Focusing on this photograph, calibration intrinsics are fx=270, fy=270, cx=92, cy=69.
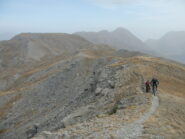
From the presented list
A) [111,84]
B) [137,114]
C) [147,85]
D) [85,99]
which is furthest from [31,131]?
[137,114]

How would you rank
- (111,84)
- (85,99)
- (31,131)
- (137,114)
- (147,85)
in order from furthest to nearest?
(31,131)
(85,99)
(111,84)
(147,85)
(137,114)

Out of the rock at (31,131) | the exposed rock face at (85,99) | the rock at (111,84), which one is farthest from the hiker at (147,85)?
the rock at (31,131)

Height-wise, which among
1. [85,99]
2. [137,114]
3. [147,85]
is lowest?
[85,99]

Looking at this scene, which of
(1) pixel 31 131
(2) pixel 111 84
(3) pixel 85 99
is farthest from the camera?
(1) pixel 31 131

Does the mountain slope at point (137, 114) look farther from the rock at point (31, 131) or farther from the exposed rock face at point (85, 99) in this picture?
the rock at point (31, 131)

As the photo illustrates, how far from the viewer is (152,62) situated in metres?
57.9

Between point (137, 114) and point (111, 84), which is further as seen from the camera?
point (111, 84)

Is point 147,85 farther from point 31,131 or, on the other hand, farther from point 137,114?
point 31,131

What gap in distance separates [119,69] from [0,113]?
39677 millimetres

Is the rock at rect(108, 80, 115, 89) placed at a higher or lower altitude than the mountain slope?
higher

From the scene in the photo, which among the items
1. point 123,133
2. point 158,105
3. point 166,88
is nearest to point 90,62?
point 166,88

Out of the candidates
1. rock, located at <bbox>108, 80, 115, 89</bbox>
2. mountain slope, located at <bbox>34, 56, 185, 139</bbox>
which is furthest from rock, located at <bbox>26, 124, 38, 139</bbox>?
rock, located at <bbox>108, 80, 115, 89</bbox>

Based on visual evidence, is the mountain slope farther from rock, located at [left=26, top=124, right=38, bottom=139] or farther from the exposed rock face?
rock, located at [left=26, top=124, right=38, bottom=139]

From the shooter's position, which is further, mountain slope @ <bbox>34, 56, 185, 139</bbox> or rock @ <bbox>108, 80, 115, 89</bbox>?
rock @ <bbox>108, 80, 115, 89</bbox>
